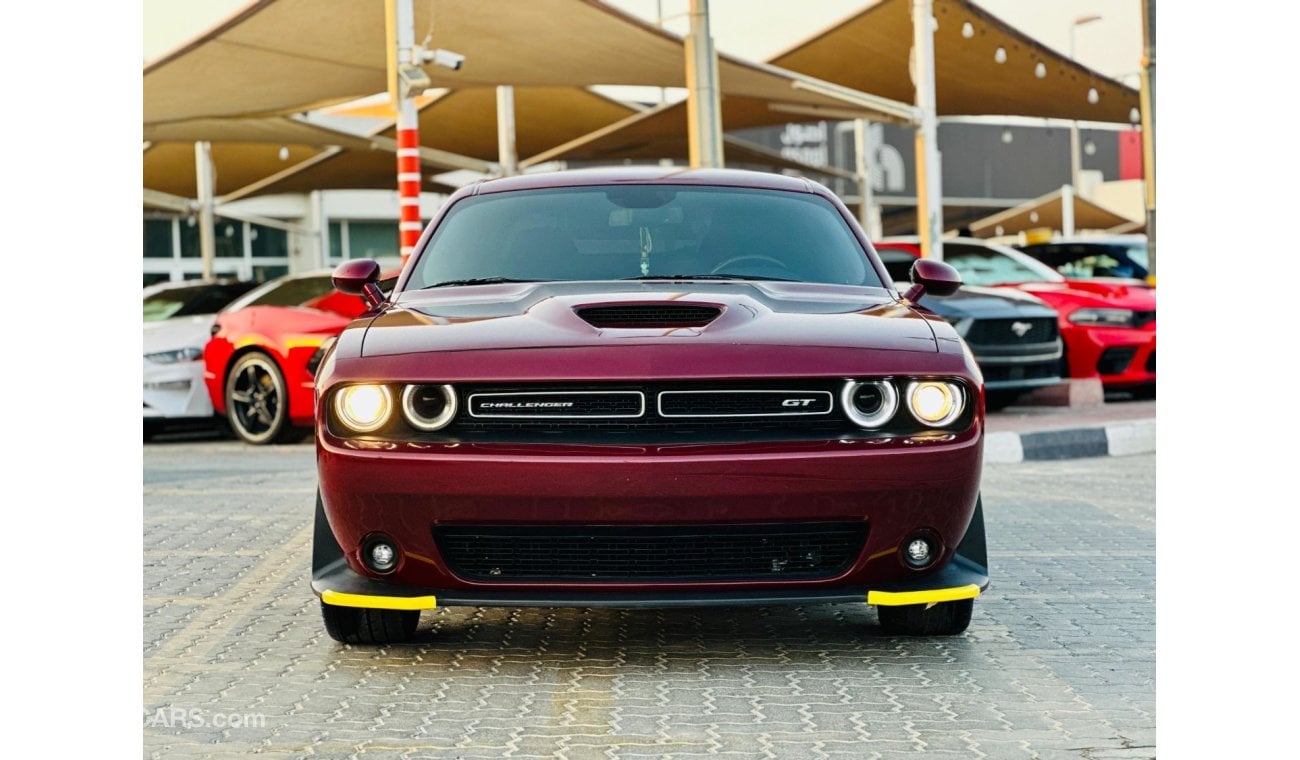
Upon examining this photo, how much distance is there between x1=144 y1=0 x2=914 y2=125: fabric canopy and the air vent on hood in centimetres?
1018

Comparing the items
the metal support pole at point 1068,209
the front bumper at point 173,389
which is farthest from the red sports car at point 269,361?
the metal support pole at point 1068,209

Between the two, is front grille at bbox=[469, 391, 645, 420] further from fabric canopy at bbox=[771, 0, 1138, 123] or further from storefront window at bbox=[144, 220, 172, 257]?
storefront window at bbox=[144, 220, 172, 257]

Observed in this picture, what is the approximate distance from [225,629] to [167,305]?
32.1ft

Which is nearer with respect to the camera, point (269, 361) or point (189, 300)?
point (269, 361)

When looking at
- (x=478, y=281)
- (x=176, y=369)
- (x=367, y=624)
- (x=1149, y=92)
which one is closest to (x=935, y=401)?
(x=478, y=281)

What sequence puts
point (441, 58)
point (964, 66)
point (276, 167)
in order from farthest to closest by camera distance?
point (276, 167) < point (964, 66) < point (441, 58)

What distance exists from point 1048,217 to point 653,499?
35.8m

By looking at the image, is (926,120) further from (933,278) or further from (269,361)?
(933,278)

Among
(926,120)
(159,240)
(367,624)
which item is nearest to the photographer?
(367,624)

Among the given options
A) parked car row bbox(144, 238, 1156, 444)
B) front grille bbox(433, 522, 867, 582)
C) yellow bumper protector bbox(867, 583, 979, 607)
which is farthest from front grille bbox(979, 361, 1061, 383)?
front grille bbox(433, 522, 867, 582)

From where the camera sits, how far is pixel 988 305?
1409 cm

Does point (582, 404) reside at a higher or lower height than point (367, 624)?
higher

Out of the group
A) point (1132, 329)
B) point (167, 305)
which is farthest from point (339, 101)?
point (1132, 329)

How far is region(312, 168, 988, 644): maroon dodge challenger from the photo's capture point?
14.8 feet
